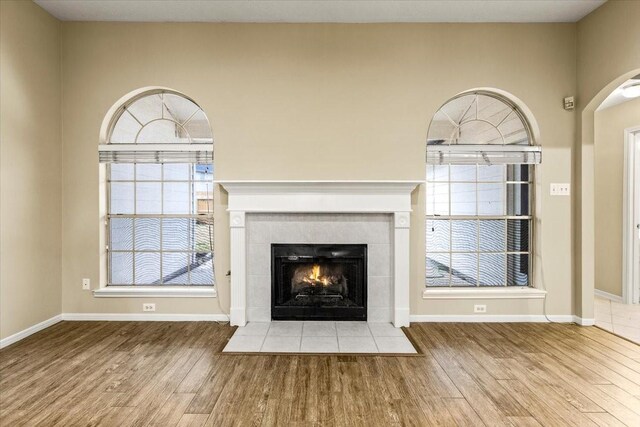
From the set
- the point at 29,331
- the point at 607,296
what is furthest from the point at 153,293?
the point at 607,296

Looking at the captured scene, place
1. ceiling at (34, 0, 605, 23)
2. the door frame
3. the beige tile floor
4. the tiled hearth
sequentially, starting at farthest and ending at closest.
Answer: the door frame → the beige tile floor → ceiling at (34, 0, 605, 23) → the tiled hearth

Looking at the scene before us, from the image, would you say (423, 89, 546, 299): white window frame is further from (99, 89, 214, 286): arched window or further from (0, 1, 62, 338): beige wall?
(0, 1, 62, 338): beige wall

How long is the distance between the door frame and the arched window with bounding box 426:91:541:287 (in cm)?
174

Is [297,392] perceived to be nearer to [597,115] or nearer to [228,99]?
[228,99]

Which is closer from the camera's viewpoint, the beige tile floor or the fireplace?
the beige tile floor

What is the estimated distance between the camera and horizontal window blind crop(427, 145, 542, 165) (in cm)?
352

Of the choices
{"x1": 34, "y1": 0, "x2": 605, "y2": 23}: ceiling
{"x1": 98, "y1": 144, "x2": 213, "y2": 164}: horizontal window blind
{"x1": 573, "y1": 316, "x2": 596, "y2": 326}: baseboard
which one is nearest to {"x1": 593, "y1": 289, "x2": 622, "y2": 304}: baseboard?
{"x1": 573, "y1": 316, "x2": 596, "y2": 326}: baseboard

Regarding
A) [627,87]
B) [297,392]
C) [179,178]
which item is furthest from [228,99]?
[627,87]

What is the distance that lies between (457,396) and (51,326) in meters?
3.60

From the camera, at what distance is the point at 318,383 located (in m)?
2.31

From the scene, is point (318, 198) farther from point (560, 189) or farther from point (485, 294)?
point (560, 189)

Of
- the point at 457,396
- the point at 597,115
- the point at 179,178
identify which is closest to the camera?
the point at 457,396

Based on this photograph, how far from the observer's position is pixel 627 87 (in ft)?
12.2

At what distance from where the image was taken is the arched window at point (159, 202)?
361 centimetres
